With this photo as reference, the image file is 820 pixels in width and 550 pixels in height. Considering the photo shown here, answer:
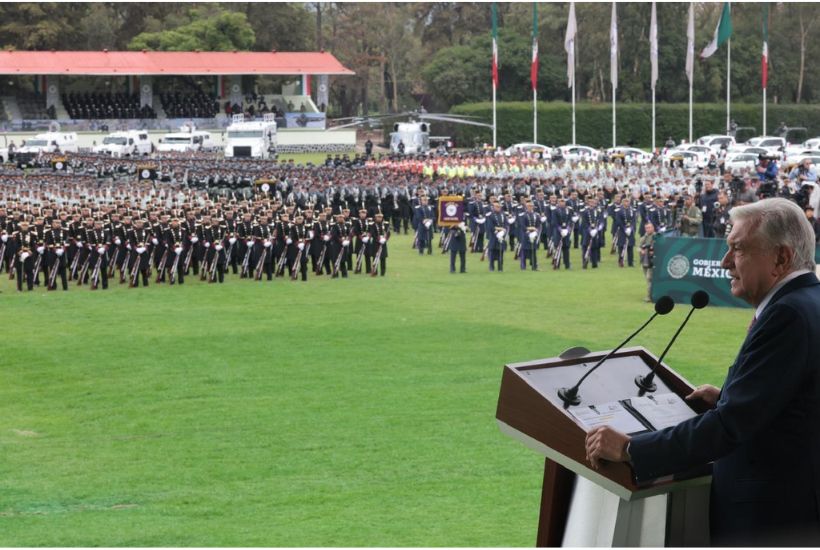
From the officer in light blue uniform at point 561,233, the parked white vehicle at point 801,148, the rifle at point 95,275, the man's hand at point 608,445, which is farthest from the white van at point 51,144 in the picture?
the man's hand at point 608,445

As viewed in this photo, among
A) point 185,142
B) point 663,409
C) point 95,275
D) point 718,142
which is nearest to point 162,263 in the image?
point 95,275

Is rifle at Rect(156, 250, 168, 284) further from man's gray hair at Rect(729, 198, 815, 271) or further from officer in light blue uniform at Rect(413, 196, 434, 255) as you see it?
man's gray hair at Rect(729, 198, 815, 271)

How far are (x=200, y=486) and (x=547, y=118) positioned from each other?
5934cm

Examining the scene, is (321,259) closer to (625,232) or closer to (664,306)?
(625,232)

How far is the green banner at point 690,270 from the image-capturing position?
20.8 meters

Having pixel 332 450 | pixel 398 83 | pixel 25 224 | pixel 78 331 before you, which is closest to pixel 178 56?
pixel 398 83

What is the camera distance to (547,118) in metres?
68.6

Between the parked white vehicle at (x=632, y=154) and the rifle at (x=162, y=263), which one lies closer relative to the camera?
the rifle at (x=162, y=263)

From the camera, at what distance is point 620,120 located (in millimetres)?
68750

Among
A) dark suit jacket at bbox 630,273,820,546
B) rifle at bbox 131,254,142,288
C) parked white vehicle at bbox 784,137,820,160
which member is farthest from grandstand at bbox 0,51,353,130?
dark suit jacket at bbox 630,273,820,546

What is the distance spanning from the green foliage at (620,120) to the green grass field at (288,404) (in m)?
42.9

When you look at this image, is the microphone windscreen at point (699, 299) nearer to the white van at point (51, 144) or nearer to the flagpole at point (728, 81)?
the white van at point (51, 144)

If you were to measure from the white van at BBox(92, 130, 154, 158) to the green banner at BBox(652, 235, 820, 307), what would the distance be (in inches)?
1571

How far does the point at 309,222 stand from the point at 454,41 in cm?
5919
